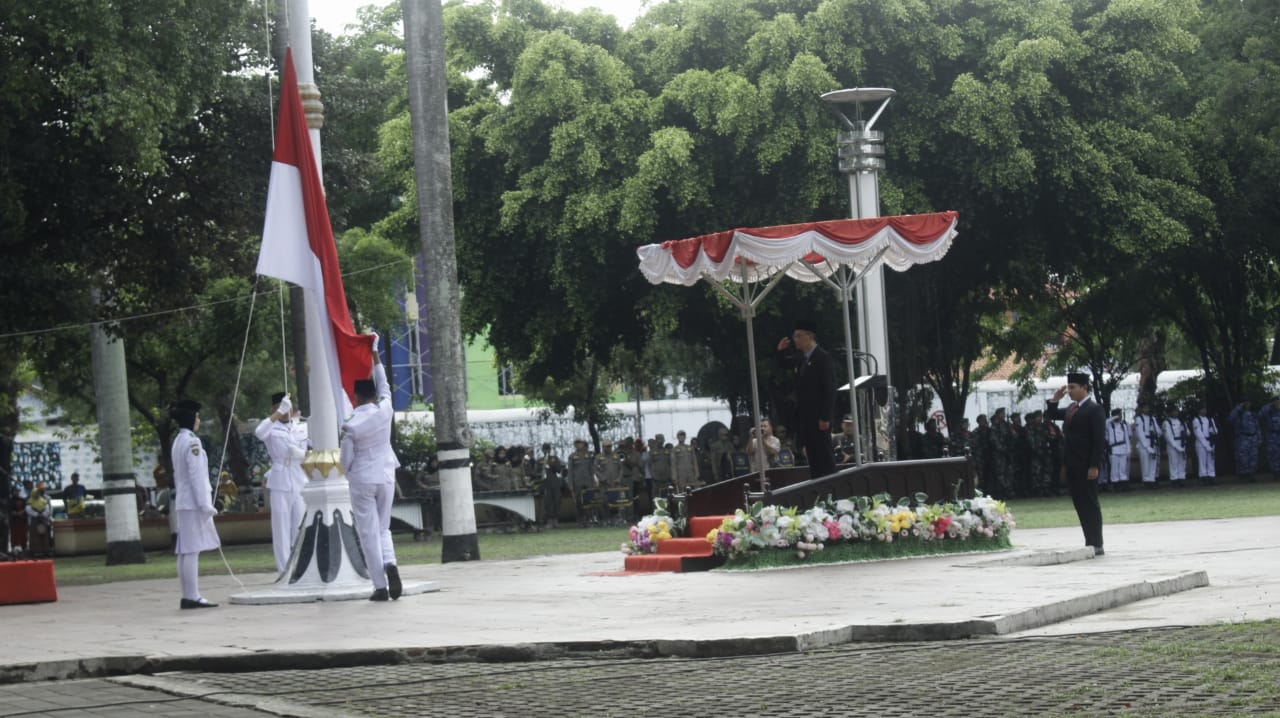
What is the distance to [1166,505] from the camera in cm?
2614

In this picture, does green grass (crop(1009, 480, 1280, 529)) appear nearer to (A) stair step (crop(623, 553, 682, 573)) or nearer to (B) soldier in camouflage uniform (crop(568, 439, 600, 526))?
(A) stair step (crop(623, 553, 682, 573))

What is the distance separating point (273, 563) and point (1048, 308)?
935 inches

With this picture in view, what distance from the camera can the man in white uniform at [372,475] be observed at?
13.9m

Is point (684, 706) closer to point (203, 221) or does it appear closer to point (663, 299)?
point (203, 221)

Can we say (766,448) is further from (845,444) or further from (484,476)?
(484,476)

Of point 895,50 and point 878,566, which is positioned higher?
point 895,50

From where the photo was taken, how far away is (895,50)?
30.8 metres

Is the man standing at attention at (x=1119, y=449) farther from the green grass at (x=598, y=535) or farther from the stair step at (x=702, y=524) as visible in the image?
the stair step at (x=702, y=524)

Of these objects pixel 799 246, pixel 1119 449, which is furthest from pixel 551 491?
pixel 799 246

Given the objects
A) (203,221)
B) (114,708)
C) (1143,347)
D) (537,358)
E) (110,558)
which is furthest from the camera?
(1143,347)

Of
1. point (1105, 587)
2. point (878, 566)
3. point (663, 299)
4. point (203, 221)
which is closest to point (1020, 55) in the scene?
point (663, 299)

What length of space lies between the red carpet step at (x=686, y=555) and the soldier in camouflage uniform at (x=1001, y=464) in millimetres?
16845

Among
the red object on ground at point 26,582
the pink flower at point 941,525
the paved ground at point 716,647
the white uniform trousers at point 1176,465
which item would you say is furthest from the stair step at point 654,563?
the white uniform trousers at point 1176,465

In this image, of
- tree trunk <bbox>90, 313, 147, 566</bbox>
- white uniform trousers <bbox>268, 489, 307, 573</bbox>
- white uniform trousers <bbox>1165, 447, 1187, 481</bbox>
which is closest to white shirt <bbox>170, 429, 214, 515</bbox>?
white uniform trousers <bbox>268, 489, 307, 573</bbox>
